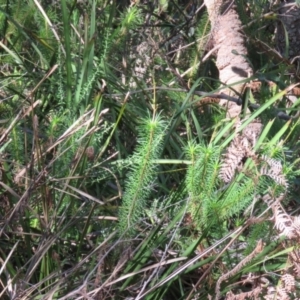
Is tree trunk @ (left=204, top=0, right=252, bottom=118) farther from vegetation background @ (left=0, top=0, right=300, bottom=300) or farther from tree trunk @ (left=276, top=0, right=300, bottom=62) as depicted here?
tree trunk @ (left=276, top=0, right=300, bottom=62)

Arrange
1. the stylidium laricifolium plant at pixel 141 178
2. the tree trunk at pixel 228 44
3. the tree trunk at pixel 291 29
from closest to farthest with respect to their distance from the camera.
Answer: the stylidium laricifolium plant at pixel 141 178
the tree trunk at pixel 228 44
the tree trunk at pixel 291 29

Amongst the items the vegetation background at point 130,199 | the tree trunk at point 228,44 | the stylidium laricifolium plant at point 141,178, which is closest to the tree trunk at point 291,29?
the tree trunk at point 228,44

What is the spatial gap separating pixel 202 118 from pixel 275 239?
0.74 meters

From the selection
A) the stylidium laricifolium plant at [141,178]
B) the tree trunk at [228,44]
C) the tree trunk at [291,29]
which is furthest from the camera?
the tree trunk at [291,29]

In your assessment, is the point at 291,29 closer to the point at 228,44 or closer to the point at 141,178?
the point at 228,44

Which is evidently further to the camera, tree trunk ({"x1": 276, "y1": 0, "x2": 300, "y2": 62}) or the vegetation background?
tree trunk ({"x1": 276, "y1": 0, "x2": 300, "y2": 62})

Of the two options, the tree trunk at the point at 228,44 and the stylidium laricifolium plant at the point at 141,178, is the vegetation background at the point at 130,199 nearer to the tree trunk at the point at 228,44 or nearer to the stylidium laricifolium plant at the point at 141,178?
the stylidium laricifolium plant at the point at 141,178

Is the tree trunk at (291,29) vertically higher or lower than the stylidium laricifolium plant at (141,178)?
lower

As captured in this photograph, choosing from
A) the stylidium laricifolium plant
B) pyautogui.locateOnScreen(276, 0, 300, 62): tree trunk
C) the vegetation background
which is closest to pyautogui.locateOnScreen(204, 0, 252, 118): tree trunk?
the vegetation background

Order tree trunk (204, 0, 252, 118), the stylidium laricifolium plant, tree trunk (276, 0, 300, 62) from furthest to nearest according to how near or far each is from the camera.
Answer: tree trunk (276, 0, 300, 62) → tree trunk (204, 0, 252, 118) → the stylidium laricifolium plant

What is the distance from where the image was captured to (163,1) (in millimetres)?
3102

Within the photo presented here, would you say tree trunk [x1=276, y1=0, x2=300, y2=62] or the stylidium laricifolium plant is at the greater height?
the stylidium laricifolium plant

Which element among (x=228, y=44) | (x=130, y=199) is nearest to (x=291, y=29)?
(x=228, y=44)

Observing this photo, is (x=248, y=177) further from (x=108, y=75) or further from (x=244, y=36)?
(x=244, y=36)
